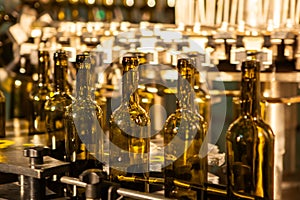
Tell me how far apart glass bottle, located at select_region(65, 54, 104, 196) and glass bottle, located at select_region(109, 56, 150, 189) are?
1.5 inches

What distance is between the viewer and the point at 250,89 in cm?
117

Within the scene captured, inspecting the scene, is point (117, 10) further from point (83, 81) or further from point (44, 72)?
point (83, 81)

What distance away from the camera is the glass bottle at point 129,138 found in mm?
1328

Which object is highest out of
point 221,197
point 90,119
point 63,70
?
point 63,70

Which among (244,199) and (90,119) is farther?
(90,119)

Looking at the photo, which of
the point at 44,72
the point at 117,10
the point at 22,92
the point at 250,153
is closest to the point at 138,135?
the point at 250,153

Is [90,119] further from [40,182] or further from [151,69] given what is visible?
[151,69]

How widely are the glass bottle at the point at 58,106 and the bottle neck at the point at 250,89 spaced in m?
0.44

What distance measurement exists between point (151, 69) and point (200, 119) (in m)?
1.60

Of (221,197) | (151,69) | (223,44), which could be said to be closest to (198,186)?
(221,197)

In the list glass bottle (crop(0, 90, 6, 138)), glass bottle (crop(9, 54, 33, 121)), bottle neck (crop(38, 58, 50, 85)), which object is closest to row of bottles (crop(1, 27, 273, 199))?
bottle neck (crop(38, 58, 50, 85))

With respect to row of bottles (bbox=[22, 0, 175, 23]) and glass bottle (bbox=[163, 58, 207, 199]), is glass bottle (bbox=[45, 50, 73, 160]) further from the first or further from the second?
row of bottles (bbox=[22, 0, 175, 23])

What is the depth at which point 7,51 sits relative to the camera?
3990 mm

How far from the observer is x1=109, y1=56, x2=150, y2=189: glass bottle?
4.36ft
